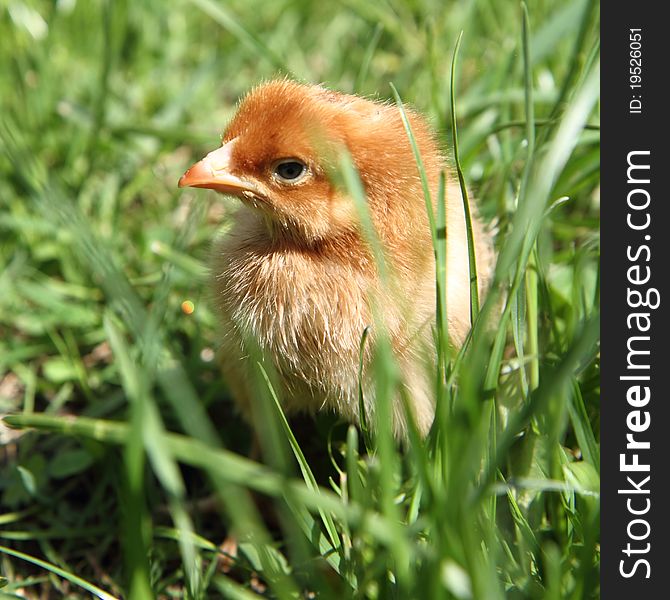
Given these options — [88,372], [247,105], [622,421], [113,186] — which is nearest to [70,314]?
[88,372]

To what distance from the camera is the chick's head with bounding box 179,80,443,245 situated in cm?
222

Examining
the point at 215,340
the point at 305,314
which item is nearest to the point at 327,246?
the point at 305,314

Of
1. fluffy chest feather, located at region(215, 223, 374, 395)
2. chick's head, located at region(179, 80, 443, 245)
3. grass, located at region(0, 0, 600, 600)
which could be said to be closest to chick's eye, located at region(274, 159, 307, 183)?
chick's head, located at region(179, 80, 443, 245)

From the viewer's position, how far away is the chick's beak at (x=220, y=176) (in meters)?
2.33

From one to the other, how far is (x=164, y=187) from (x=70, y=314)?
875mm

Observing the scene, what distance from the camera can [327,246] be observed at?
2355 mm

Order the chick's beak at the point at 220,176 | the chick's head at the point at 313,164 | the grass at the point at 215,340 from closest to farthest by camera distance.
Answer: the grass at the point at 215,340
the chick's head at the point at 313,164
the chick's beak at the point at 220,176

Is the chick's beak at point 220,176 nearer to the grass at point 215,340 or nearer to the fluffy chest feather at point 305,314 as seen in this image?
the fluffy chest feather at point 305,314

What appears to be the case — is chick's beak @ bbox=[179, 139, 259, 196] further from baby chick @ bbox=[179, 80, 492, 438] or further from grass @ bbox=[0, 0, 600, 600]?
grass @ bbox=[0, 0, 600, 600]

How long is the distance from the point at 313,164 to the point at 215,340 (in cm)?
85

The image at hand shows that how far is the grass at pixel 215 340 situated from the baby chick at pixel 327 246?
0.62ft

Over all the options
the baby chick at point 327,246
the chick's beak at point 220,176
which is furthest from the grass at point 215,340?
the chick's beak at point 220,176

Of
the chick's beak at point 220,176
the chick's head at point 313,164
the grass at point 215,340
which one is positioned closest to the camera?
the grass at point 215,340

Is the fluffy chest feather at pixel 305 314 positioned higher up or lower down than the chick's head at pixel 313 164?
lower down
